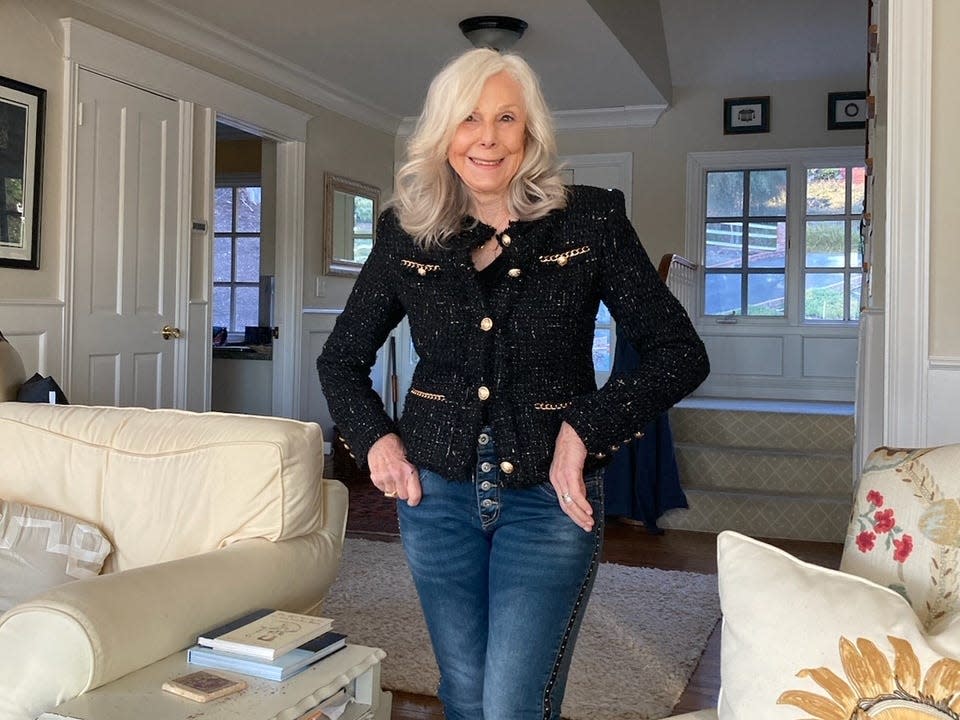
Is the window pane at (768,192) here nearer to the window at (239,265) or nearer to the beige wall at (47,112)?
the window at (239,265)

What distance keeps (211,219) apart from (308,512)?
3.88 metres

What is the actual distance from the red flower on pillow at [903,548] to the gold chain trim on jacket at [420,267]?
739 millimetres

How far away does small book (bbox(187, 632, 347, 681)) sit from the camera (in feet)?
4.93

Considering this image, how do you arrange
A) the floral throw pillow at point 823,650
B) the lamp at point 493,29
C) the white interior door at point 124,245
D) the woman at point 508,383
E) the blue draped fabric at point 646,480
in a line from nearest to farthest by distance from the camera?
the floral throw pillow at point 823,650, the woman at point 508,383, the white interior door at point 124,245, the lamp at point 493,29, the blue draped fabric at point 646,480

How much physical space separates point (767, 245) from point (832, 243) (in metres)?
0.45

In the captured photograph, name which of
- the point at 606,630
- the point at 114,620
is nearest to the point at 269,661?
the point at 114,620

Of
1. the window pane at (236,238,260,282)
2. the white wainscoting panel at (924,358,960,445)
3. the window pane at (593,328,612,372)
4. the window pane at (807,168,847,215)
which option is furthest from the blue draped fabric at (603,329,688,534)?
the window pane at (236,238,260,282)

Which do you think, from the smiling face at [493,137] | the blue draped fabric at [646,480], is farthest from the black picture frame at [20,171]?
the smiling face at [493,137]

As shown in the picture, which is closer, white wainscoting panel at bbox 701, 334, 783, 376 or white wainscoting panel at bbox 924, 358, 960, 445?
white wainscoting panel at bbox 924, 358, 960, 445

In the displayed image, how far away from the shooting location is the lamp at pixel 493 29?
5090mm

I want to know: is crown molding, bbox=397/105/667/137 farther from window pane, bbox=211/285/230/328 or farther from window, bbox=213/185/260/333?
window pane, bbox=211/285/230/328

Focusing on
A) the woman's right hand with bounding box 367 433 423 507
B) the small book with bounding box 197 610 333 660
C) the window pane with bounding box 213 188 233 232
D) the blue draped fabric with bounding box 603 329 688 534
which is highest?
the window pane with bounding box 213 188 233 232

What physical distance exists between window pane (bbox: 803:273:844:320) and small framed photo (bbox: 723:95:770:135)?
1.15 metres

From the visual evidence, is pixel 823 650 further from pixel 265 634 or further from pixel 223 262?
pixel 223 262
